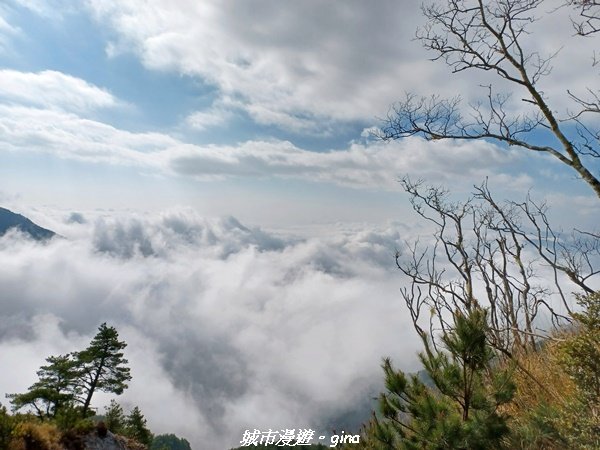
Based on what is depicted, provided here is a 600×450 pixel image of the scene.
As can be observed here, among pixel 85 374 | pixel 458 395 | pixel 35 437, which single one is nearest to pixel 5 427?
pixel 35 437

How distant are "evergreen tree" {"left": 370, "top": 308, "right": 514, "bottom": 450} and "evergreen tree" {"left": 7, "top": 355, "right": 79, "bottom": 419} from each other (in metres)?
23.7

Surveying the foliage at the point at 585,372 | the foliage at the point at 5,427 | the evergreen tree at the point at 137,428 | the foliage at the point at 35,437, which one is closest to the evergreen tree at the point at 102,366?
the evergreen tree at the point at 137,428

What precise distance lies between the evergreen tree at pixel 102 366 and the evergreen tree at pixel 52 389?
0.69 meters

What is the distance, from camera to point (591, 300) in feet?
11.7

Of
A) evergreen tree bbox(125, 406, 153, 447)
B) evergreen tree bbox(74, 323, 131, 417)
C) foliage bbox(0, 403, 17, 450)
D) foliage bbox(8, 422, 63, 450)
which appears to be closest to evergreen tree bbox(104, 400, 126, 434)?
evergreen tree bbox(125, 406, 153, 447)

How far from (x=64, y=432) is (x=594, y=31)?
694 inches

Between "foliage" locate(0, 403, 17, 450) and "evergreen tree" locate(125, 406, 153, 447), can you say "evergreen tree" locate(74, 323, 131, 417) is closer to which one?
"evergreen tree" locate(125, 406, 153, 447)

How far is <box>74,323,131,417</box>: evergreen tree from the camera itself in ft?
87.1

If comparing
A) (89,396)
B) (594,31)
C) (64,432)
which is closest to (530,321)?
(594,31)

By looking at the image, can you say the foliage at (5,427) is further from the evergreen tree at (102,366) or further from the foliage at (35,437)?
the evergreen tree at (102,366)

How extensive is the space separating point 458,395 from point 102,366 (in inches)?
1142

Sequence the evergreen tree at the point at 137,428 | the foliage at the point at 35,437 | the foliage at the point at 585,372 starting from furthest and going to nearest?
the evergreen tree at the point at 137,428, the foliage at the point at 35,437, the foliage at the point at 585,372

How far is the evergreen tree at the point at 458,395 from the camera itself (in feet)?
15.3

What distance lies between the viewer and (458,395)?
201 inches
